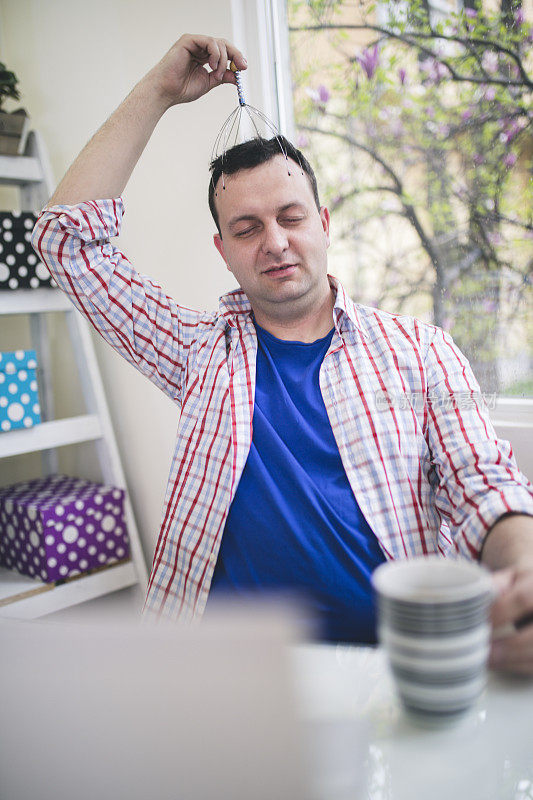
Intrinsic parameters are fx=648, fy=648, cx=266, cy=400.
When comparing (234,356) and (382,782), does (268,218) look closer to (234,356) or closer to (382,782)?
(234,356)

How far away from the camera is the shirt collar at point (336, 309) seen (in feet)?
3.79

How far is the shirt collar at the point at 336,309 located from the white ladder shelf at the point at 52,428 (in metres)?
0.73

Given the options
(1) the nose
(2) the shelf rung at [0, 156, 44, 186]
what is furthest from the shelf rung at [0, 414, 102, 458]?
(1) the nose

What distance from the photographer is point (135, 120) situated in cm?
128

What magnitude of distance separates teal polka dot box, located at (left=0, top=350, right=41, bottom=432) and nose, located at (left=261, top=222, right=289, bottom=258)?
865 mm

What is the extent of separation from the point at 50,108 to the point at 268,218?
124cm

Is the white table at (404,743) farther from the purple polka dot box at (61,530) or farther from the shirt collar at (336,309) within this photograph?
the purple polka dot box at (61,530)

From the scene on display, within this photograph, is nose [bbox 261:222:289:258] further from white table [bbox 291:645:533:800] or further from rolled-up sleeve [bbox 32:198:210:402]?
white table [bbox 291:645:533:800]

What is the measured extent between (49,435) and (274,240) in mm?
973

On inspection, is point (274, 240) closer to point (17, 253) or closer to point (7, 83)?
point (17, 253)

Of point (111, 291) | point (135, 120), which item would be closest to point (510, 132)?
point (135, 120)

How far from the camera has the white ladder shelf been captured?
172 cm

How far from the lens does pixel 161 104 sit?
1.30 metres

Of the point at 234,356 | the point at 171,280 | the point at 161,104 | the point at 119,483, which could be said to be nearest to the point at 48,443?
the point at 119,483
